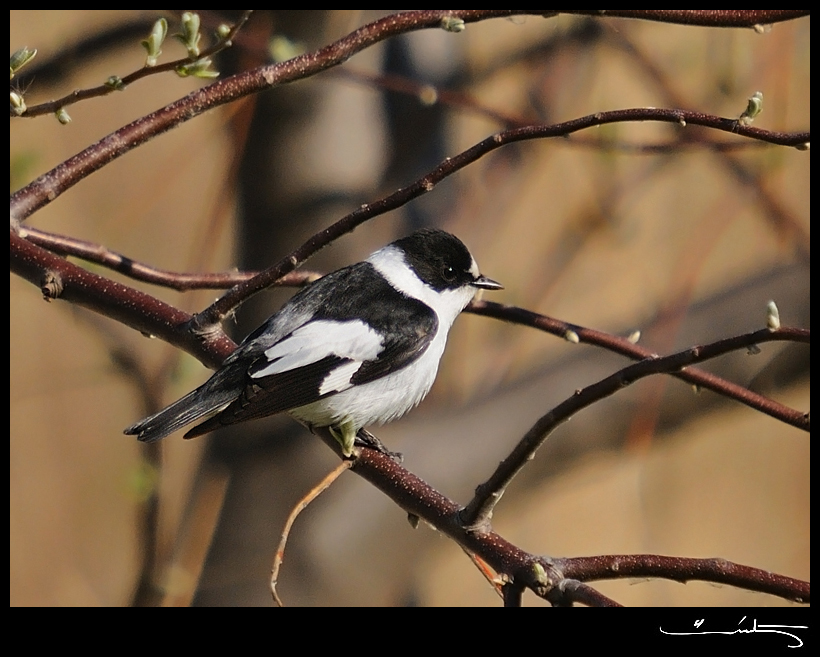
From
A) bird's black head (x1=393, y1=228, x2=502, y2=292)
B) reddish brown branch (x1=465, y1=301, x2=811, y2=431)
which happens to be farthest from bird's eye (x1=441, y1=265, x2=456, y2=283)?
reddish brown branch (x1=465, y1=301, x2=811, y2=431)

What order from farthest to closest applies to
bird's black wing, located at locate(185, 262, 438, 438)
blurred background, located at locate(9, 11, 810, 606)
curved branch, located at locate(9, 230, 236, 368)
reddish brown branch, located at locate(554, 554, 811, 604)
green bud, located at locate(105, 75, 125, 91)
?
1. blurred background, located at locate(9, 11, 810, 606)
2. bird's black wing, located at locate(185, 262, 438, 438)
3. curved branch, located at locate(9, 230, 236, 368)
4. green bud, located at locate(105, 75, 125, 91)
5. reddish brown branch, located at locate(554, 554, 811, 604)

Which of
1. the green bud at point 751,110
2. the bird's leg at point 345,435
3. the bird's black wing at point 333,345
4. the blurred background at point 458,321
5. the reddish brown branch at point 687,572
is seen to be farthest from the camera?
the blurred background at point 458,321

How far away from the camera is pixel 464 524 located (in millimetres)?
1570

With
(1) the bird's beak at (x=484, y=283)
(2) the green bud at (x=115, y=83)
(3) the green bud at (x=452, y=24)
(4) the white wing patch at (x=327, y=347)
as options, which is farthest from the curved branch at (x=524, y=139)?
(1) the bird's beak at (x=484, y=283)

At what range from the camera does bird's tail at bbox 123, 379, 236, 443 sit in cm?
200

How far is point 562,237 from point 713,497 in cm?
206

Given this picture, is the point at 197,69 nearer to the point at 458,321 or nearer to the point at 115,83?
the point at 115,83

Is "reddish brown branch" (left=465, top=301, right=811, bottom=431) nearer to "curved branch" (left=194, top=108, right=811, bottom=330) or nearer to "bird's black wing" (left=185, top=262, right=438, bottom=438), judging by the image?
"bird's black wing" (left=185, top=262, right=438, bottom=438)

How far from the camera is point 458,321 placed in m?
4.30

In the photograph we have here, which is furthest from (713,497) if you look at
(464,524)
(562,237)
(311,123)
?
(464,524)

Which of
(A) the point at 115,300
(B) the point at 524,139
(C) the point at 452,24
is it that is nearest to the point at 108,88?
(A) the point at 115,300

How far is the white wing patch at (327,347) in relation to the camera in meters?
2.14

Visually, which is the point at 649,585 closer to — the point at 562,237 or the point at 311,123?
the point at 562,237

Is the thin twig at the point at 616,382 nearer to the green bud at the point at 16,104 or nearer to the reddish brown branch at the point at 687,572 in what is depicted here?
the reddish brown branch at the point at 687,572
